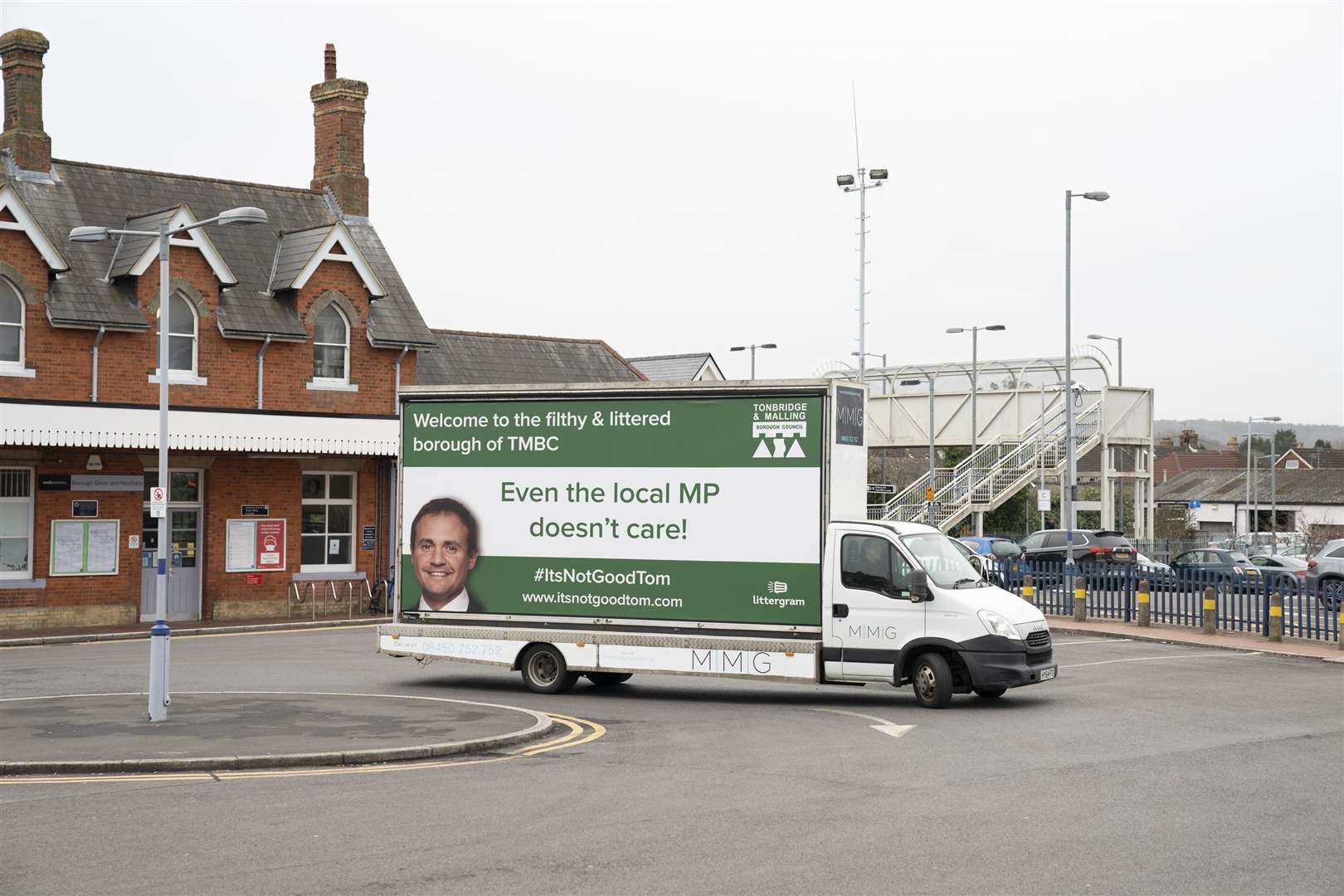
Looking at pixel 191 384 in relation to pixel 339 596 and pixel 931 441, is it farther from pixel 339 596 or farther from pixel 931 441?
pixel 931 441

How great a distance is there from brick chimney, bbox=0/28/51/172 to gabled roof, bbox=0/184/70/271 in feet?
9.55

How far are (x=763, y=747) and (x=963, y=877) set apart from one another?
5539 mm

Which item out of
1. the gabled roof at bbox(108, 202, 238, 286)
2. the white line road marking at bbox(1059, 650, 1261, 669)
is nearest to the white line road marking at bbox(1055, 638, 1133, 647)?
the white line road marking at bbox(1059, 650, 1261, 669)

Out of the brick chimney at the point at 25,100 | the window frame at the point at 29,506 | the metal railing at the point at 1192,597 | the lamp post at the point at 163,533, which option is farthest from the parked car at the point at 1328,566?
the brick chimney at the point at 25,100

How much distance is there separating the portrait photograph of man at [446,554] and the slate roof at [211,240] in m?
14.0

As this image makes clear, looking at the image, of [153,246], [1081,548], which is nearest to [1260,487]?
[1081,548]

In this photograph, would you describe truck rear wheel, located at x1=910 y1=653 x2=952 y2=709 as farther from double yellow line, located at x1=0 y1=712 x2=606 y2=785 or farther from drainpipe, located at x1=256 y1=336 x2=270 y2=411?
drainpipe, located at x1=256 y1=336 x2=270 y2=411

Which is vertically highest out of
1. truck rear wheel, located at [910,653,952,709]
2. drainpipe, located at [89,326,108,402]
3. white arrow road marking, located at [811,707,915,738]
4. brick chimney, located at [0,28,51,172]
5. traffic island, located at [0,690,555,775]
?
brick chimney, located at [0,28,51,172]

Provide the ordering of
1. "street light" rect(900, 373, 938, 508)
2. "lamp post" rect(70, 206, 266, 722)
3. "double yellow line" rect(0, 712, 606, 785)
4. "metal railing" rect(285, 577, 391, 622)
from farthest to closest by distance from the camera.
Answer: "street light" rect(900, 373, 938, 508) < "metal railing" rect(285, 577, 391, 622) < "lamp post" rect(70, 206, 266, 722) < "double yellow line" rect(0, 712, 606, 785)

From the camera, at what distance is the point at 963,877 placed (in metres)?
8.93

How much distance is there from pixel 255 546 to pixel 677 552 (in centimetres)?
1748

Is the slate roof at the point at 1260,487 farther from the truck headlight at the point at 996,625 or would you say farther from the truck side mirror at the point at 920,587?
the truck side mirror at the point at 920,587

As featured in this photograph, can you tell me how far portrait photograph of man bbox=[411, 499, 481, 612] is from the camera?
1944 cm

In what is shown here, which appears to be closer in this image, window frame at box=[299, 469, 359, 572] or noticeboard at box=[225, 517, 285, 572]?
noticeboard at box=[225, 517, 285, 572]
